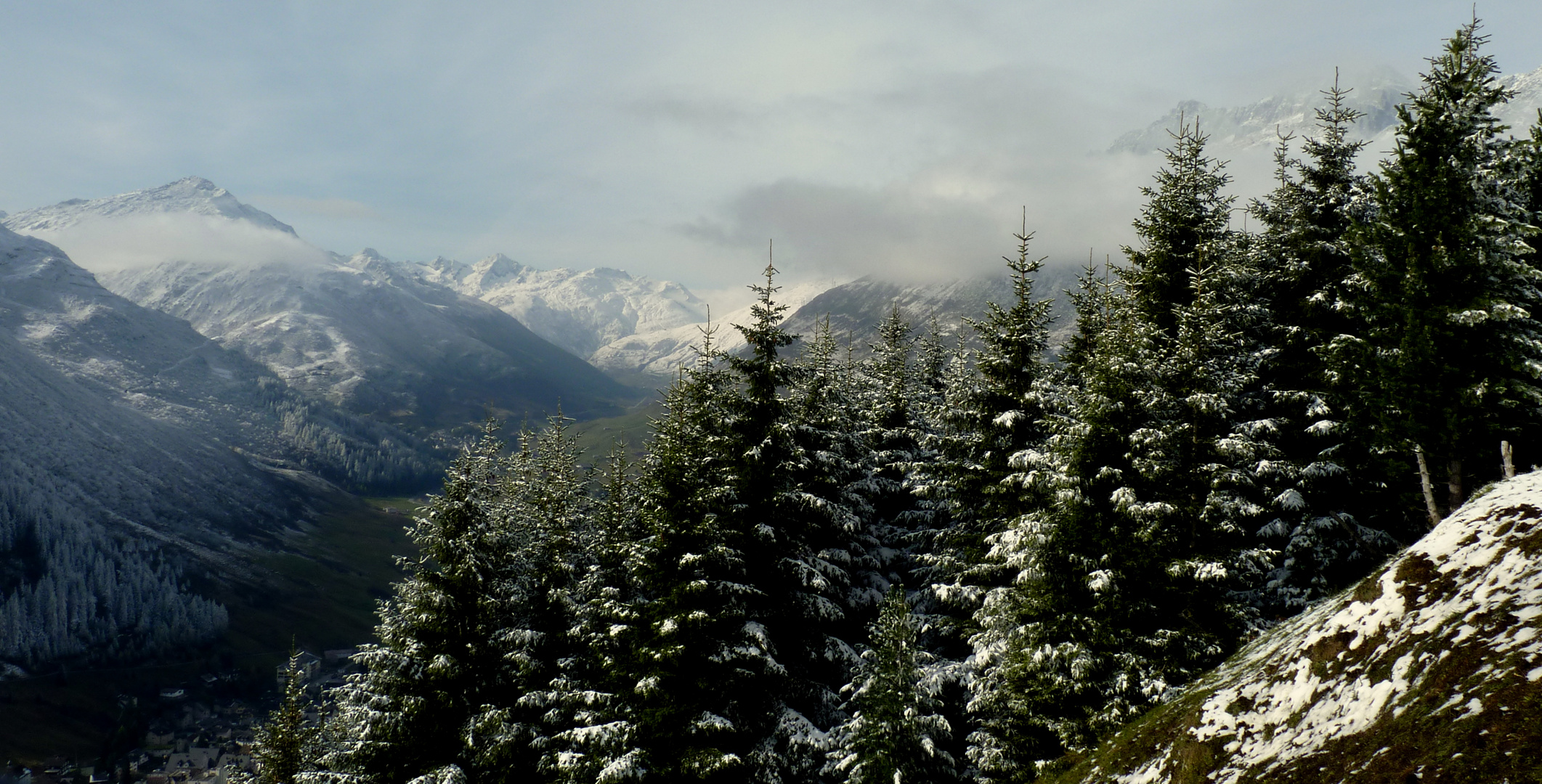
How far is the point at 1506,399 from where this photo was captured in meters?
17.3

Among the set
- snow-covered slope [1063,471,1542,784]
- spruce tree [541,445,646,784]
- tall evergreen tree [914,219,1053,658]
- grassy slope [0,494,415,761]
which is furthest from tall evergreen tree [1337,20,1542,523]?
grassy slope [0,494,415,761]

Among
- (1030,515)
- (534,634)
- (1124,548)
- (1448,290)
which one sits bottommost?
(534,634)

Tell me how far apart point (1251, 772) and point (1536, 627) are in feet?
14.3

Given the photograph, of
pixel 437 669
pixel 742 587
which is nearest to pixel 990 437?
pixel 742 587

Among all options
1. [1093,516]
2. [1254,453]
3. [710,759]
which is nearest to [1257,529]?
[1254,453]

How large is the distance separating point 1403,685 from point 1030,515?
33.3 ft

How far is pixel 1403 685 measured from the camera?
34.1ft

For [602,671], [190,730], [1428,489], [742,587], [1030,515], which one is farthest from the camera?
[190,730]

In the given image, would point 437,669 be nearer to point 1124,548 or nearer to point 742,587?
point 742,587

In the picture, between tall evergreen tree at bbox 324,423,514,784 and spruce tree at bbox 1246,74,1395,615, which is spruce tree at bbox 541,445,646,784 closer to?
tall evergreen tree at bbox 324,423,514,784

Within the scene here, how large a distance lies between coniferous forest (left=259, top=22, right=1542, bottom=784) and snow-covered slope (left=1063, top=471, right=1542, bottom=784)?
3910 mm

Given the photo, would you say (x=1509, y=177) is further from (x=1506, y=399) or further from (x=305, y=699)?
(x=305, y=699)

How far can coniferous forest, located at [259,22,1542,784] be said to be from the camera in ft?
61.1

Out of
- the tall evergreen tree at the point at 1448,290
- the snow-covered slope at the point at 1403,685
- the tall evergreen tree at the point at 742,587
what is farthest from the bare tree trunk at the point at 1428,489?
the tall evergreen tree at the point at 742,587
